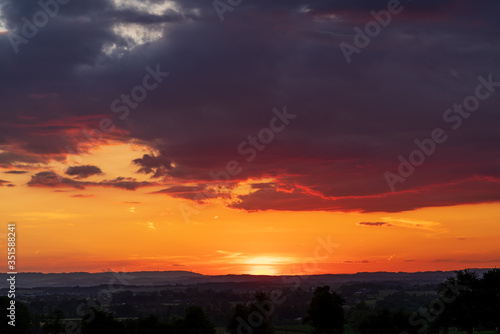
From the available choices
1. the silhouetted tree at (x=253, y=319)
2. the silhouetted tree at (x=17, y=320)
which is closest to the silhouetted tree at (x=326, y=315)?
the silhouetted tree at (x=253, y=319)

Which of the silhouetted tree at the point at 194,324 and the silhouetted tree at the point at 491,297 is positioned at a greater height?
the silhouetted tree at the point at 491,297

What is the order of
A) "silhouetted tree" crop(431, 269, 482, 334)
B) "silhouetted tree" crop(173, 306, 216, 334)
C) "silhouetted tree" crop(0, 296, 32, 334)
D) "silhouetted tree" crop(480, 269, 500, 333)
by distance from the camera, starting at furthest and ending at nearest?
1. "silhouetted tree" crop(0, 296, 32, 334)
2. "silhouetted tree" crop(173, 306, 216, 334)
3. "silhouetted tree" crop(431, 269, 482, 334)
4. "silhouetted tree" crop(480, 269, 500, 333)

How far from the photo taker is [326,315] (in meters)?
116

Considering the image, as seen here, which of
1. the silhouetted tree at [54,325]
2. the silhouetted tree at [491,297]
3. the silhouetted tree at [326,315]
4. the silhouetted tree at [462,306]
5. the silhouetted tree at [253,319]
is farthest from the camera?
the silhouetted tree at [54,325]

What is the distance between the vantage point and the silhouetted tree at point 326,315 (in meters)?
116

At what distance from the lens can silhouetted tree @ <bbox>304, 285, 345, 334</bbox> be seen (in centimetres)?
11638

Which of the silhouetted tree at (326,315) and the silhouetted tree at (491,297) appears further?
the silhouetted tree at (326,315)

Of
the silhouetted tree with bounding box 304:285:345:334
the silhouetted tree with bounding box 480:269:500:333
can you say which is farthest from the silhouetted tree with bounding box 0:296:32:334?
the silhouetted tree with bounding box 480:269:500:333

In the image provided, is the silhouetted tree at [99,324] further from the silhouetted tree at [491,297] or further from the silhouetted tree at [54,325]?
the silhouetted tree at [491,297]

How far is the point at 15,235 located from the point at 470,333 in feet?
254

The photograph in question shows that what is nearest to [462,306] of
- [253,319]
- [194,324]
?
[253,319]

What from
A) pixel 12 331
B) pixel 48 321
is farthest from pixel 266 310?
pixel 12 331

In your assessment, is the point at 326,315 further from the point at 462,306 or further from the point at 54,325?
the point at 54,325

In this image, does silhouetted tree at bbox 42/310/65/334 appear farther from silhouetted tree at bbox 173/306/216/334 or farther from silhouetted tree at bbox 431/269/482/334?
silhouetted tree at bbox 431/269/482/334
